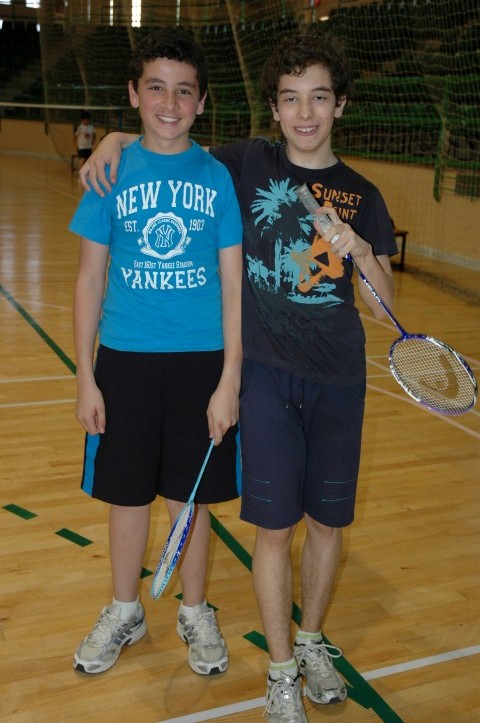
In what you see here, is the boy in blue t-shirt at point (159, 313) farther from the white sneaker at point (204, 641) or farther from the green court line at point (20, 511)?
the green court line at point (20, 511)

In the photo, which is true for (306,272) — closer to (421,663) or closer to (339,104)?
(339,104)

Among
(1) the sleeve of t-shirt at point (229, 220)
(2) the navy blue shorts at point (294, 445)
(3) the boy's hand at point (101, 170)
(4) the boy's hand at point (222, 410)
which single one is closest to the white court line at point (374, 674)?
(2) the navy blue shorts at point (294, 445)

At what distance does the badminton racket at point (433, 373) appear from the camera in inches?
85.2

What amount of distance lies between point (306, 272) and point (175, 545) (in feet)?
2.46

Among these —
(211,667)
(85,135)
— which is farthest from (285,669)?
(85,135)

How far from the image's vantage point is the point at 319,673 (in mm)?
2203

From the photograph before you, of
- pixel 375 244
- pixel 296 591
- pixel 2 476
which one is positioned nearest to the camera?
pixel 375 244

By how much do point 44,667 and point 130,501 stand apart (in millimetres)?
554

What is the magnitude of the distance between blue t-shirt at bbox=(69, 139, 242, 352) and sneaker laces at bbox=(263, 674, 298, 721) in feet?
2.84

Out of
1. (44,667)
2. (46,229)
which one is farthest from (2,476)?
(46,229)

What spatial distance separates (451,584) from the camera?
2848mm

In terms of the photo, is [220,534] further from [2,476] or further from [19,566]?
[2,476]

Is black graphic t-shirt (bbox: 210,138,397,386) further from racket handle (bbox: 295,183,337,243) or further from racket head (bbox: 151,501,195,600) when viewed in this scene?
racket head (bbox: 151,501,195,600)

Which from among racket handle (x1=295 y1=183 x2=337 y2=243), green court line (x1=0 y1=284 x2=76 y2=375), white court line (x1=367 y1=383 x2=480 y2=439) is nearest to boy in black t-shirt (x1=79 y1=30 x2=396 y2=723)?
racket handle (x1=295 y1=183 x2=337 y2=243)
